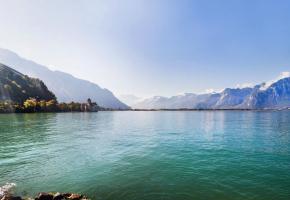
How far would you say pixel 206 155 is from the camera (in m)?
45.4

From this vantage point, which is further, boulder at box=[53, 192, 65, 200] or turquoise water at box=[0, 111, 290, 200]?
turquoise water at box=[0, 111, 290, 200]

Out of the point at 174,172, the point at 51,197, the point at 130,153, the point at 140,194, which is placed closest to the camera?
the point at 51,197

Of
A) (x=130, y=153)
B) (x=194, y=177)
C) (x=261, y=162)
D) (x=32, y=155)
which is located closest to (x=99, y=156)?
(x=130, y=153)

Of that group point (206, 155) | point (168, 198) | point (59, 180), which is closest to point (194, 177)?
point (168, 198)

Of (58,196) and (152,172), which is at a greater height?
Answer: (58,196)

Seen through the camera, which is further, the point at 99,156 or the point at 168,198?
the point at 99,156

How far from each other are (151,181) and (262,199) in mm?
12558

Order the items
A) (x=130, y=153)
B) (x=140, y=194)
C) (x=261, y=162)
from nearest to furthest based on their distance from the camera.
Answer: (x=140, y=194) < (x=261, y=162) < (x=130, y=153)

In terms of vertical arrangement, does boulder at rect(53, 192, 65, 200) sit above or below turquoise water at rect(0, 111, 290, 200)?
above

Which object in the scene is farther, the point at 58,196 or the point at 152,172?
the point at 152,172

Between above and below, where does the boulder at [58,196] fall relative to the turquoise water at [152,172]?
above

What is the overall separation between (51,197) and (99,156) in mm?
20830

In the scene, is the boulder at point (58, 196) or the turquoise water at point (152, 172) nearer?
the boulder at point (58, 196)

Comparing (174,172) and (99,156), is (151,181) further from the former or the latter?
(99,156)
